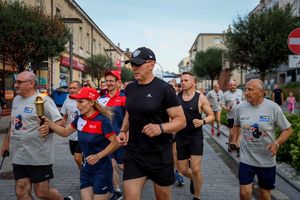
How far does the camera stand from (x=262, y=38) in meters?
32.9

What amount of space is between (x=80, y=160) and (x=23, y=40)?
1062 cm

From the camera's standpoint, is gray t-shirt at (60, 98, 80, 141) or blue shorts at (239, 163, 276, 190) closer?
blue shorts at (239, 163, 276, 190)

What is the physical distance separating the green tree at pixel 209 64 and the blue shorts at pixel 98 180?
64947 millimetres

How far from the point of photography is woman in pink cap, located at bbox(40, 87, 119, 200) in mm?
4309

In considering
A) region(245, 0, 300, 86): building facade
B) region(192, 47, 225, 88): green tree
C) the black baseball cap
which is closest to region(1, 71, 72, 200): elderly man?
the black baseball cap

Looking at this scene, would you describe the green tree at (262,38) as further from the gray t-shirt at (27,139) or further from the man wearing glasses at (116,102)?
the gray t-shirt at (27,139)

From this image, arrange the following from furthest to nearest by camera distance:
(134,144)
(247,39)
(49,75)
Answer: (247,39), (49,75), (134,144)

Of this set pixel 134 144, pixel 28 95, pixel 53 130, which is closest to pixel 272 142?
pixel 134 144

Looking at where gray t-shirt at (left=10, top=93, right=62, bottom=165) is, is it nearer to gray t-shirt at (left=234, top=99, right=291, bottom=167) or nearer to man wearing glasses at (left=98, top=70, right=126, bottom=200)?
man wearing glasses at (left=98, top=70, right=126, bottom=200)

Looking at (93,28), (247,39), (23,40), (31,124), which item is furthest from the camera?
(93,28)

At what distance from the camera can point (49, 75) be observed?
30.1 metres

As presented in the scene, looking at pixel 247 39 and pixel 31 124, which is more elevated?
pixel 247 39

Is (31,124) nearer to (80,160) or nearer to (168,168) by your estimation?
(168,168)

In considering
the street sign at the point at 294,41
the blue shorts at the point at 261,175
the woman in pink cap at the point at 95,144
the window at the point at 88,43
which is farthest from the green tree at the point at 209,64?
the woman in pink cap at the point at 95,144
